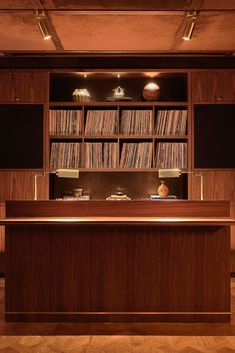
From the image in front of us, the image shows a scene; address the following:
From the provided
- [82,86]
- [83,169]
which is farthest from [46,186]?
[82,86]

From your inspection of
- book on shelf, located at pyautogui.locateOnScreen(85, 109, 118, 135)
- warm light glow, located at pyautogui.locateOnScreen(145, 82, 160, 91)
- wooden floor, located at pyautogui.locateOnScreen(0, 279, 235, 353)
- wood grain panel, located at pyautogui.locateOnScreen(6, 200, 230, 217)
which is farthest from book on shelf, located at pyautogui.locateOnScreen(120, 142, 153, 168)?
wooden floor, located at pyautogui.locateOnScreen(0, 279, 235, 353)

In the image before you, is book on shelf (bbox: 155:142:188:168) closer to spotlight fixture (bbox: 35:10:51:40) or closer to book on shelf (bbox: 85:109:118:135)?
→ book on shelf (bbox: 85:109:118:135)

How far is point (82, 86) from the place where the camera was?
5207mm

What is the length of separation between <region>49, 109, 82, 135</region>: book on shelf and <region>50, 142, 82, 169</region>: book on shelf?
146mm

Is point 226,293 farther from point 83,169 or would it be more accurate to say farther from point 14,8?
point 14,8

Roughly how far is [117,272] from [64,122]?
2.27 metres

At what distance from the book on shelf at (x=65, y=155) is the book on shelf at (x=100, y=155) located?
0.11 m

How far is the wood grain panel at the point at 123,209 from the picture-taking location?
332cm

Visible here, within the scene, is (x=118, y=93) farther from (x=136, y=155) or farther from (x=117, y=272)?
(x=117, y=272)

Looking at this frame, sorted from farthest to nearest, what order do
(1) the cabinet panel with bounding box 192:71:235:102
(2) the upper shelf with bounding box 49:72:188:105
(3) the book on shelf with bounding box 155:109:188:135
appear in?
1. (2) the upper shelf with bounding box 49:72:188:105
2. (3) the book on shelf with bounding box 155:109:188:135
3. (1) the cabinet panel with bounding box 192:71:235:102

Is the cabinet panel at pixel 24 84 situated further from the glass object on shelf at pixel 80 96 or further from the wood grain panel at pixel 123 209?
the wood grain panel at pixel 123 209

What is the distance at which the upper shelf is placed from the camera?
16.8 feet

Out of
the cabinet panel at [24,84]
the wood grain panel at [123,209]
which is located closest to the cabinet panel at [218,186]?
the wood grain panel at [123,209]

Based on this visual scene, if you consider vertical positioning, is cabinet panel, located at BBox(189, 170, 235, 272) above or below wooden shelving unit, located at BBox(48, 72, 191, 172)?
below
